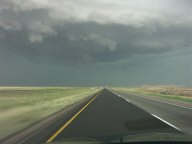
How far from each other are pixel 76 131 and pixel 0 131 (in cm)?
286

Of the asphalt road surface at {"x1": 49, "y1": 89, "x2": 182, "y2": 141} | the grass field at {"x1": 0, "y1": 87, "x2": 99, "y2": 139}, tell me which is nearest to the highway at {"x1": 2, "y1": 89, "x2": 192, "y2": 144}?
the asphalt road surface at {"x1": 49, "y1": 89, "x2": 182, "y2": 141}

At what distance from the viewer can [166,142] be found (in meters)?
7.51

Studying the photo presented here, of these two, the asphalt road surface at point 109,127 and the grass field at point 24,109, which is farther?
the grass field at point 24,109

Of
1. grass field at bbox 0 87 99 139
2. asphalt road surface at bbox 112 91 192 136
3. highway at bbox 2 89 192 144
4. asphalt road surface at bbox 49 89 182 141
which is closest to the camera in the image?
highway at bbox 2 89 192 144

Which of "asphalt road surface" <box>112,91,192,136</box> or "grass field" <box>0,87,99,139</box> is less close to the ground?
"grass field" <box>0,87,99,139</box>

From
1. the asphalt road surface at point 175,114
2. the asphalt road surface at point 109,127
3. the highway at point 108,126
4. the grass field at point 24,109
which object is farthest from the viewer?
the grass field at point 24,109

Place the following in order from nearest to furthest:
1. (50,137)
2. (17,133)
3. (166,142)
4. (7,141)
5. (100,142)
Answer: (166,142) → (100,142) → (7,141) → (50,137) → (17,133)

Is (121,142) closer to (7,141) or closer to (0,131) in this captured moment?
(7,141)

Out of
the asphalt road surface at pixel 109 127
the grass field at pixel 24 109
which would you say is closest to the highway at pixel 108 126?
the asphalt road surface at pixel 109 127

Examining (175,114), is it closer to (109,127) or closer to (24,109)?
(109,127)

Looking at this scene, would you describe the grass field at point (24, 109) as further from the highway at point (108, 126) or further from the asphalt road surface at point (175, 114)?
the asphalt road surface at point (175, 114)

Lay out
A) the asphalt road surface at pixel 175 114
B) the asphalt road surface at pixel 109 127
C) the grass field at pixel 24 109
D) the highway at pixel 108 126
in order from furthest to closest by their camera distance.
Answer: the grass field at pixel 24 109
the asphalt road surface at pixel 175 114
the asphalt road surface at pixel 109 127
the highway at pixel 108 126

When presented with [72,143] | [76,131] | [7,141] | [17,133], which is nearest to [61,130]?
[76,131]

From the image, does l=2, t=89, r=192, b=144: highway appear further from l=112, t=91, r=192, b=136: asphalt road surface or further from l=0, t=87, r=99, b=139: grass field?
l=0, t=87, r=99, b=139: grass field
